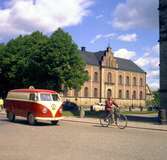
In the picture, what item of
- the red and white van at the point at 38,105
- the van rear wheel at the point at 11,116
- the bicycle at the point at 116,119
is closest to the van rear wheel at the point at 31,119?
the red and white van at the point at 38,105

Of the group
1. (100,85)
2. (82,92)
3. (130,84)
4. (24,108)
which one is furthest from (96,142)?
(130,84)

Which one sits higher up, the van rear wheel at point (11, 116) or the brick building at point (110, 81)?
the brick building at point (110, 81)

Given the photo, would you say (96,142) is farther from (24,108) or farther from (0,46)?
(0,46)

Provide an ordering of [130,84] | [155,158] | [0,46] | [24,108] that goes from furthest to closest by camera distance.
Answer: [130,84] < [0,46] < [24,108] < [155,158]

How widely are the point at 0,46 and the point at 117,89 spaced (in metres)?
41.3

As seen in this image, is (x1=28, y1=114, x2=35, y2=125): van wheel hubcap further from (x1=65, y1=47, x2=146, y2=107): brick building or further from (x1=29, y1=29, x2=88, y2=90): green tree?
(x1=65, y1=47, x2=146, y2=107): brick building

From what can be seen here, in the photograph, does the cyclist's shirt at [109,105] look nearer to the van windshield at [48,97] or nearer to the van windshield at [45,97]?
the van windshield at [48,97]

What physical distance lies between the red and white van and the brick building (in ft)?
189

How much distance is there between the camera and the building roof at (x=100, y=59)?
311 feet

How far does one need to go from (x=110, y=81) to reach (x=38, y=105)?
75.4m

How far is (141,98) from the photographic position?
10962 centimetres

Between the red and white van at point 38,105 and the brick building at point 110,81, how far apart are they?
57533mm

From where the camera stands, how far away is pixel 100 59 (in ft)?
318

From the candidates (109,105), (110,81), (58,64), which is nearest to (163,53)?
(109,105)
